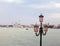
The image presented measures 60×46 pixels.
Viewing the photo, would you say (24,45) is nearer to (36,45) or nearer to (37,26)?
(36,45)

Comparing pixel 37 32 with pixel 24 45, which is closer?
pixel 37 32

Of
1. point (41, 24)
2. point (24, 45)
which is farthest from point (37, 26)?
point (24, 45)

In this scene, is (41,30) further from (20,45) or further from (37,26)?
(20,45)

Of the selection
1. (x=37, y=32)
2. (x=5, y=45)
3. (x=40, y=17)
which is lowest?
(x=5, y=45)

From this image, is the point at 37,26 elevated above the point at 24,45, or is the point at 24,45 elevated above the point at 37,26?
the point at 37,26

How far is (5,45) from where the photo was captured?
152ft

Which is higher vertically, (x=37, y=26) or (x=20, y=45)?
(x=37, y=26)

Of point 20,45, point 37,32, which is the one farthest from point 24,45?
point 37,32

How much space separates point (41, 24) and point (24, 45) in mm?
32769

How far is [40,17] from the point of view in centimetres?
1136

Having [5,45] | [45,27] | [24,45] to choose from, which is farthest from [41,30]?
[5,45]

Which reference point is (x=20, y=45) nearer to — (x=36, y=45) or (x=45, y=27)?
(x=36, y=45)

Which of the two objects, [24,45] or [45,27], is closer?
[45,27]

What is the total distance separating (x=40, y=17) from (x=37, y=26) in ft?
1.83
